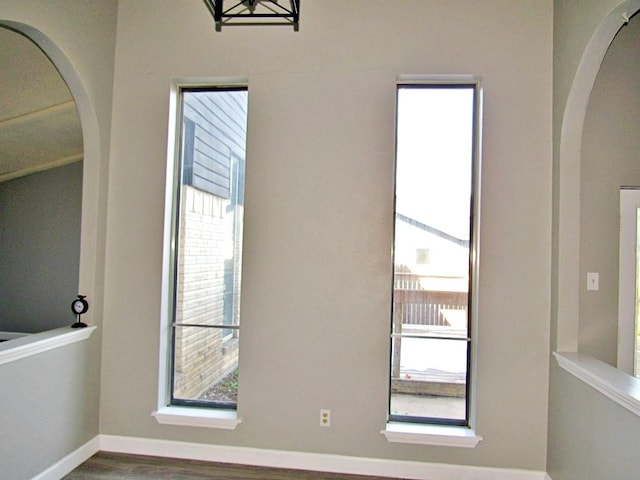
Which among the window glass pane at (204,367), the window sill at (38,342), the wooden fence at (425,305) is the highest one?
the wooden fence at (425,305)

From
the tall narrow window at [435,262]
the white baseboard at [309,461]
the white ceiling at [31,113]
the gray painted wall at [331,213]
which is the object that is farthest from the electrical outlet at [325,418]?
the white ceiling at [31,113]

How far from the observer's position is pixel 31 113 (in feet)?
9.78

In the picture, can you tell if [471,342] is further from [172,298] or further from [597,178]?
[172,298]

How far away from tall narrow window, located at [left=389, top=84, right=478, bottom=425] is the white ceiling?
8.14 feet

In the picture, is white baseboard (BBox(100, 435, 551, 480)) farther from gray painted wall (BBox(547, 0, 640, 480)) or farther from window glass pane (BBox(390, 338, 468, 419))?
Result: gray painted wall (BBox(547, 0, 640, 480))

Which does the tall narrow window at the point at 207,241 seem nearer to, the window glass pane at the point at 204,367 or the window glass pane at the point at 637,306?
the window glass pane at the point at 204,367

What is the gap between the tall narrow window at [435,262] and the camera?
2625 millimetres

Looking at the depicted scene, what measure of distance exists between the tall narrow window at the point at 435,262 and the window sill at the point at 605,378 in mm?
601

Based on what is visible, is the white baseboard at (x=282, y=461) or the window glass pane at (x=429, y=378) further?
the window glass pane at (x=429, y=378)

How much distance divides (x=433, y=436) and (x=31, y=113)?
3.78 metres

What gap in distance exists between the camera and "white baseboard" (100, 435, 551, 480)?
2463mm

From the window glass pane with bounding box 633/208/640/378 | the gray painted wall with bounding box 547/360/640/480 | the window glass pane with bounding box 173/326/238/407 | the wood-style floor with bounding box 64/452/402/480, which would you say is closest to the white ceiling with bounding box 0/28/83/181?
the window glass pane with bounding box 173/326/238/407

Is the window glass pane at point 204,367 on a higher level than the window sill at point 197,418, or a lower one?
higher

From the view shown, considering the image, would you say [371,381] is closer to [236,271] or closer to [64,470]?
[236,271]
